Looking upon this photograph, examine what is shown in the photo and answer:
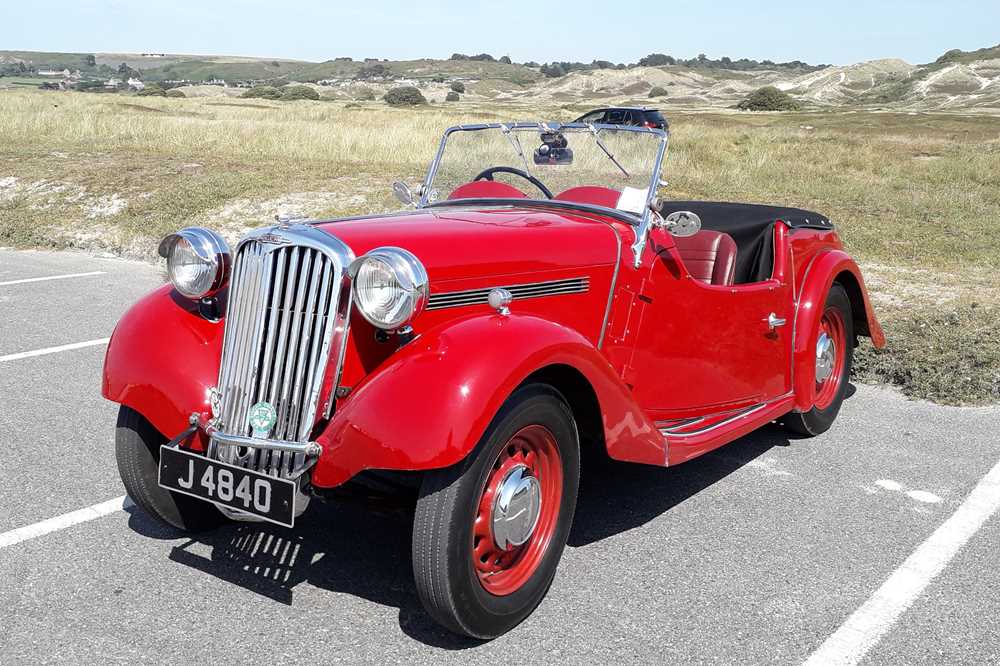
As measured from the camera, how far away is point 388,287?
118 inches

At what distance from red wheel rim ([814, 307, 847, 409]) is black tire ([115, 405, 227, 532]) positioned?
11.9 ft

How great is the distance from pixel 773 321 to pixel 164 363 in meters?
2.98

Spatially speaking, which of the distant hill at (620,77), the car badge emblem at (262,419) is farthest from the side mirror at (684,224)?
the distant hill at (620,77)

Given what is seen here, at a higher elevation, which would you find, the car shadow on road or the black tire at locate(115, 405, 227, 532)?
the black tire at locate(115, 405, 227, 532)

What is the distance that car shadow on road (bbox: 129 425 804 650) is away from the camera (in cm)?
326

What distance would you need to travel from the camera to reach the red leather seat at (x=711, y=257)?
494cm

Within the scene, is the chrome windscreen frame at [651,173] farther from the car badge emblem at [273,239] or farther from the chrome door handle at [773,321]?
the car badge emblem at [273,239]

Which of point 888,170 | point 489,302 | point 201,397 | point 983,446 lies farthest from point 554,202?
point 888,170

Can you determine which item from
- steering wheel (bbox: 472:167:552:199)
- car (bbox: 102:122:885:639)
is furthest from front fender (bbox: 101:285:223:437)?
steering wheel (bbox: 472:167:552:199)

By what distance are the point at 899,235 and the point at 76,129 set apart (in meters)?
18.7

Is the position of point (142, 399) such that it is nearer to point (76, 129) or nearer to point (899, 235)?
point (899, 235)

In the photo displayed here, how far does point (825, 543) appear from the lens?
3793mm

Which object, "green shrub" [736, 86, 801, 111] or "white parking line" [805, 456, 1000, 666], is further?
"green shrub" [736, 86, 801, 111]

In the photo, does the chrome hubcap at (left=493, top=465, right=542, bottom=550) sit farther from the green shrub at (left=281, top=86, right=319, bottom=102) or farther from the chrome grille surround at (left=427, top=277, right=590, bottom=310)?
the green shrub at (left=281, top=86, right=319, bottom=102)
